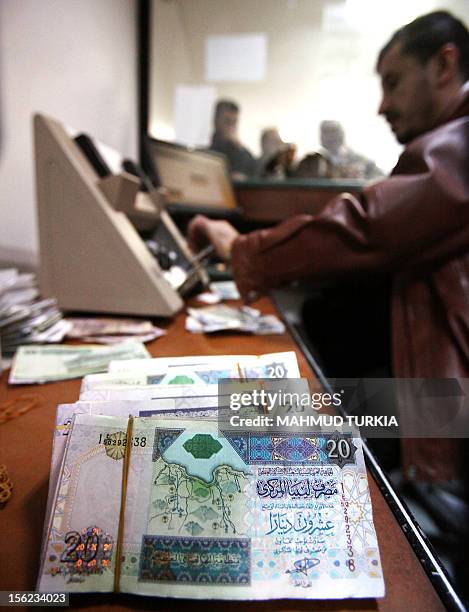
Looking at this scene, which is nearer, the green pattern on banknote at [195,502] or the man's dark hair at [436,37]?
the green pattern on banknote at [195,502]

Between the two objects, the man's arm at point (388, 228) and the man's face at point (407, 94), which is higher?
the man's face at point (407, 94)

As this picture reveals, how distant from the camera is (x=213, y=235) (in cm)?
108

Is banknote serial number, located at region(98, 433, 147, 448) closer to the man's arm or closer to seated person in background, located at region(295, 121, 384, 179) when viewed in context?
the man's arm

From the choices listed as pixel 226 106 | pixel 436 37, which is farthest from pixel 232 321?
pixel 226 106

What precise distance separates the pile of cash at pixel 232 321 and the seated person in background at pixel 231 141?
3.33 ft

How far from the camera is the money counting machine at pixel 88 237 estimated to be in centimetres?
78

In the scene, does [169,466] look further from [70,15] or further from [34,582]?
[70,15]

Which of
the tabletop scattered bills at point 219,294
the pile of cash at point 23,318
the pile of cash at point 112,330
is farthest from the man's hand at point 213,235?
the pile of cash at point 23,318

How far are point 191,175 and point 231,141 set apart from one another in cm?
41

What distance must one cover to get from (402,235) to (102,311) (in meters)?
0.62

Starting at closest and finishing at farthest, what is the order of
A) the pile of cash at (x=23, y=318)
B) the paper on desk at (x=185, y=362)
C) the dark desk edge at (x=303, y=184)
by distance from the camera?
1. the paper on desk at (x=185, y=362)
2. the pile of cash at (x=23, y=318)
3. the dark desk edge at (x=303, y=184)

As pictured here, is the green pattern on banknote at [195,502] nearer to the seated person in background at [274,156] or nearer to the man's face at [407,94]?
the man's face at [407,94]

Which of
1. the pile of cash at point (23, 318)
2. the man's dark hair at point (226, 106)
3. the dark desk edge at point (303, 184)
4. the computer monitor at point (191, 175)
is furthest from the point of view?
the man's dark hair at point (226, 106)

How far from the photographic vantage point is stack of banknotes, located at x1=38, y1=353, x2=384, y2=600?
10.7 inches
